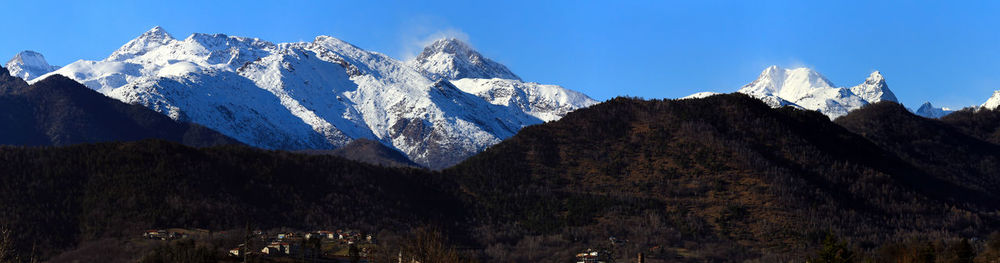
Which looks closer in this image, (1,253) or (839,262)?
(1,253)

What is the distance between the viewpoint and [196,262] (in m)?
200

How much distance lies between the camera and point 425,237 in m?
171

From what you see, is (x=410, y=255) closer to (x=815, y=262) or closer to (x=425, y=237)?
(x=425, y=237)

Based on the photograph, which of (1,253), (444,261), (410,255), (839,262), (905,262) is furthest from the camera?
(905,262)

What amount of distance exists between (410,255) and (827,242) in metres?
69.4

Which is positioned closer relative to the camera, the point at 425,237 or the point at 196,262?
the point at 425,237

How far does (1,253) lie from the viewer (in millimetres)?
99812

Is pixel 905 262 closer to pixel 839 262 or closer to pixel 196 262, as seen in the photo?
pixel 839 262

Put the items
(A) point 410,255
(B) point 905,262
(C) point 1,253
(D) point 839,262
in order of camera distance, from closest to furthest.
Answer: (C) point 1,253
(A) point 410,255
(D) point 839,262
(B) point 905,262

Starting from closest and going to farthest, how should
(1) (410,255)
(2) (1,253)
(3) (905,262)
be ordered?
(2) (1,253) → (1) (410,255) → (3) (905,262)

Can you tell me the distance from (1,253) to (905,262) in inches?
5884

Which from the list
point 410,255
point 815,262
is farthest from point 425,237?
point 815,262

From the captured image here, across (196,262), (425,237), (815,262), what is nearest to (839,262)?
(815,262)

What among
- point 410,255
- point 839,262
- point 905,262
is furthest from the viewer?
point 905,262
